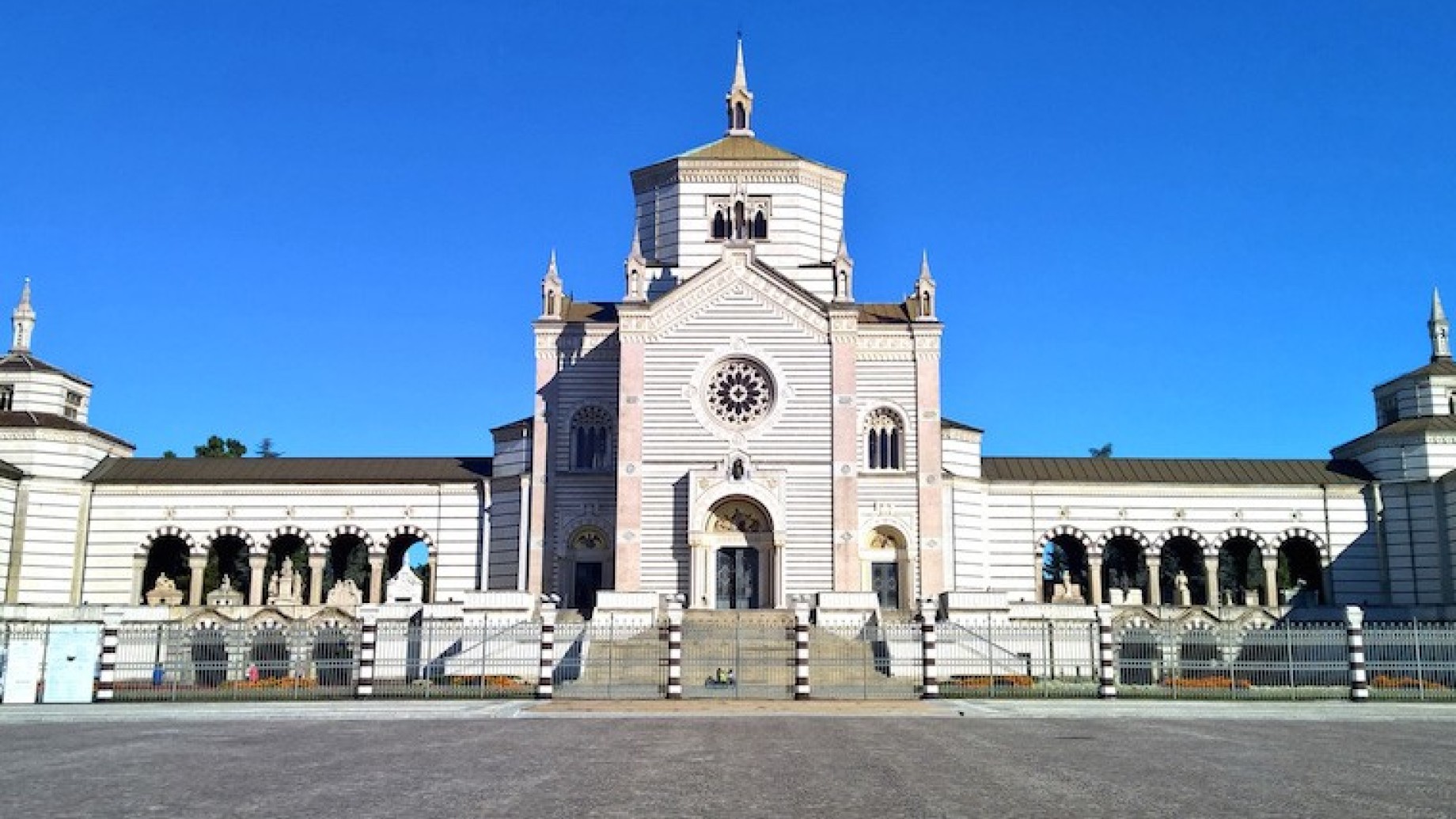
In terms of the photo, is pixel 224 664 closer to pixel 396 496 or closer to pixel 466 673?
pixel 466 673

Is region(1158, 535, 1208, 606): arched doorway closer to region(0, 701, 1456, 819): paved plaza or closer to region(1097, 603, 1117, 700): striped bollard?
region(1097, 603, 1117, 700): striped bollard

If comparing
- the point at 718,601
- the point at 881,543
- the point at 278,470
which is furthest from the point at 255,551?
the point at 881,543

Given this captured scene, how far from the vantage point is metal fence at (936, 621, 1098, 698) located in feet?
94.9

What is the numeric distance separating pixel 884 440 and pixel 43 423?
31202 millimetres

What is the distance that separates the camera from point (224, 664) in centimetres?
2747

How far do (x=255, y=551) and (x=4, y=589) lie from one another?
333 inches

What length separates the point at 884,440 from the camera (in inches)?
1839

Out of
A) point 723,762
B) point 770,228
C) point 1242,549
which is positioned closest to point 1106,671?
point 723,762

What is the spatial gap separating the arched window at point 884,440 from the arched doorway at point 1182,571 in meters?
12.6

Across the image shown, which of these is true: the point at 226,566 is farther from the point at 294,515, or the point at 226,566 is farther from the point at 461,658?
the point at 461,658

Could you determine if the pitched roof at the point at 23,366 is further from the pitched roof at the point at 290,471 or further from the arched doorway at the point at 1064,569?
the arched doorway at the point at 1064,569

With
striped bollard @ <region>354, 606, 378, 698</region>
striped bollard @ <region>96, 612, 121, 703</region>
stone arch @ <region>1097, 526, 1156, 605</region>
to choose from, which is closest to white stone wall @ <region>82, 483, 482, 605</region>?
striped bollard @ <region>354, 606, 378, 698</region>

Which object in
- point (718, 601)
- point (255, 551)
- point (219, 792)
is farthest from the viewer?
point (255, 551)

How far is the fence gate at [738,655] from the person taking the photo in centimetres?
2877
